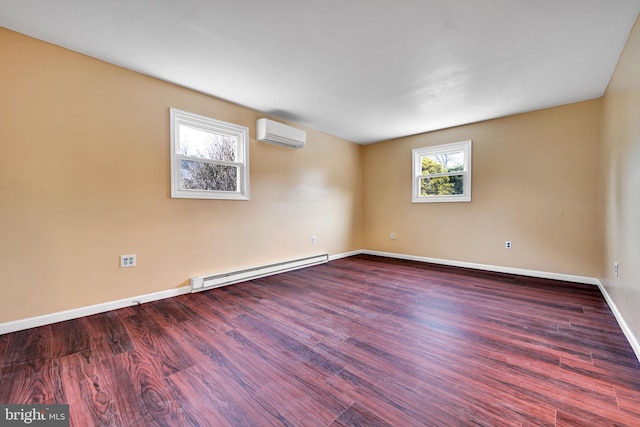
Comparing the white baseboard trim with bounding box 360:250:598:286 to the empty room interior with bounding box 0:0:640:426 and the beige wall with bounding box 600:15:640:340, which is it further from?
the beige wall with bounding box 600:15:640:340

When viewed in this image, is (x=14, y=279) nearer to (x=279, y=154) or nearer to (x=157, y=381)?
(x=157, y=381)

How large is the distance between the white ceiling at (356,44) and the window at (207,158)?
0.39m

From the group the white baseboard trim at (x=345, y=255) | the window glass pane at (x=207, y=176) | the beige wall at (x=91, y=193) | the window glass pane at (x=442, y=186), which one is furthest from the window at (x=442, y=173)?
the window glass pane at (x=207, y=176)

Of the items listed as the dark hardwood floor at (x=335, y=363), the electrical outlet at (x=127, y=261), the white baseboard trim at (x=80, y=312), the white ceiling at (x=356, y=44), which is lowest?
the dark hardwood floor at (x=335, y=363)

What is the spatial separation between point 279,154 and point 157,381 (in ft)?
10.2

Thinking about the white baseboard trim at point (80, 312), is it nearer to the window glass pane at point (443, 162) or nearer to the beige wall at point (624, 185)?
the beige wall at point (624, 185)

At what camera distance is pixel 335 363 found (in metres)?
1.63

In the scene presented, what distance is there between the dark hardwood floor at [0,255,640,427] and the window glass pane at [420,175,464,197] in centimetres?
202

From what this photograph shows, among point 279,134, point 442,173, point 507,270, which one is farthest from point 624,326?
point 279,134

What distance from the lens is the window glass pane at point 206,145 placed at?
304 cm

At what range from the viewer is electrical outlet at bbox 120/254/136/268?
2529 mm

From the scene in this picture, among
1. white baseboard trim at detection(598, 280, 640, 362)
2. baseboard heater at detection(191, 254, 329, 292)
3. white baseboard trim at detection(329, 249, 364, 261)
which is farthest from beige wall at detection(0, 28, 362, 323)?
white baseboard trim at detection(598, 280, 640, 362)

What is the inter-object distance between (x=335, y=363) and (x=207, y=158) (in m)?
2.70

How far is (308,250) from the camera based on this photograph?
4.47m
